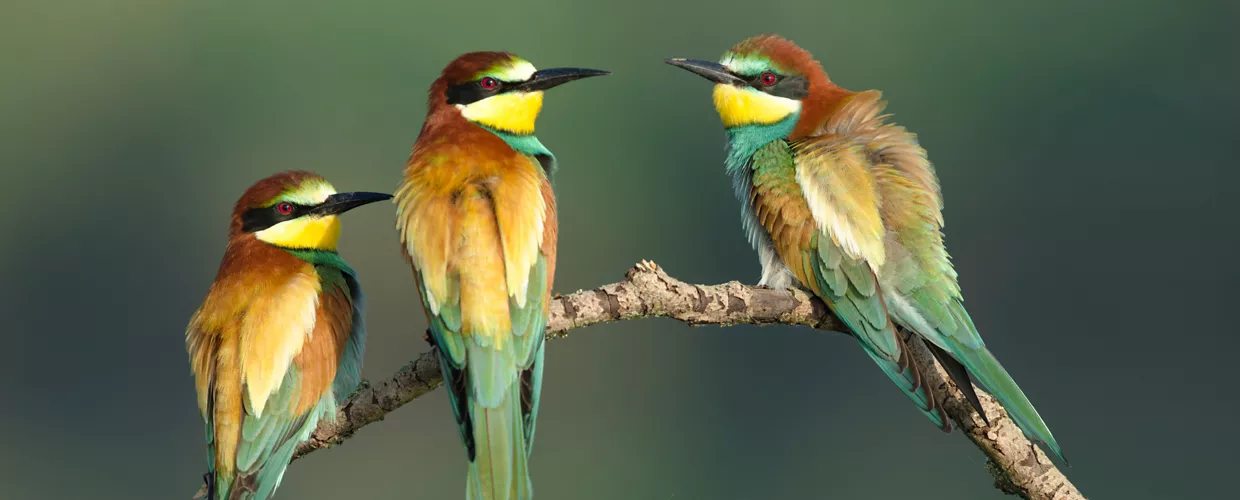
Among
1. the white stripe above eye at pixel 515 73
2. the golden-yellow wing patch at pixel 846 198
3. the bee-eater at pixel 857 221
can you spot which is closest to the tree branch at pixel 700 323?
the bee-eater at pixel 857 221

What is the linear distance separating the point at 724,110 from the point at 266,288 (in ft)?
3.26

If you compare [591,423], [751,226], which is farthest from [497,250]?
[591,423]

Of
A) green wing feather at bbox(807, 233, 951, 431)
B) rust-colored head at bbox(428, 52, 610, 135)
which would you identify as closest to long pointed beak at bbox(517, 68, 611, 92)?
rust-colored head at bbox(428, 52, 610, 135)

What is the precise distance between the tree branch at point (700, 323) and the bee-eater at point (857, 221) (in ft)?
0.15

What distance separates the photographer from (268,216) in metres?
2.31

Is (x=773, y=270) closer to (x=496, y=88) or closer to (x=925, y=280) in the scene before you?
(x=925, y=280)

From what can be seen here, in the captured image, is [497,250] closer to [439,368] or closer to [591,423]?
[439,368]

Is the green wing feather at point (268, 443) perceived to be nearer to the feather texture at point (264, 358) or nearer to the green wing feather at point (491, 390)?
the feather texture at point (264, 358)

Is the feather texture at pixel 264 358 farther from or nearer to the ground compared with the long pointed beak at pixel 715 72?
nearer to the ground

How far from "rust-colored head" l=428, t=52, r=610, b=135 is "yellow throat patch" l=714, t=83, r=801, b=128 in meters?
0.46

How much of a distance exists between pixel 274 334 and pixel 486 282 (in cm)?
42

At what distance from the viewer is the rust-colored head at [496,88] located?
2213mm

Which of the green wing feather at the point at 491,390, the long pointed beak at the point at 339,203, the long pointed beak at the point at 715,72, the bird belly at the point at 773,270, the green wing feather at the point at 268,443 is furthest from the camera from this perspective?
the long pointed beak at the point at 715,72

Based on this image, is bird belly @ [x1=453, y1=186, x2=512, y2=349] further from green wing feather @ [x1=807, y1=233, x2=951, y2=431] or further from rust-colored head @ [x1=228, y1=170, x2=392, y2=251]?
green wing feather @ [x1=807, y1=233, x2=951, y2=431]
